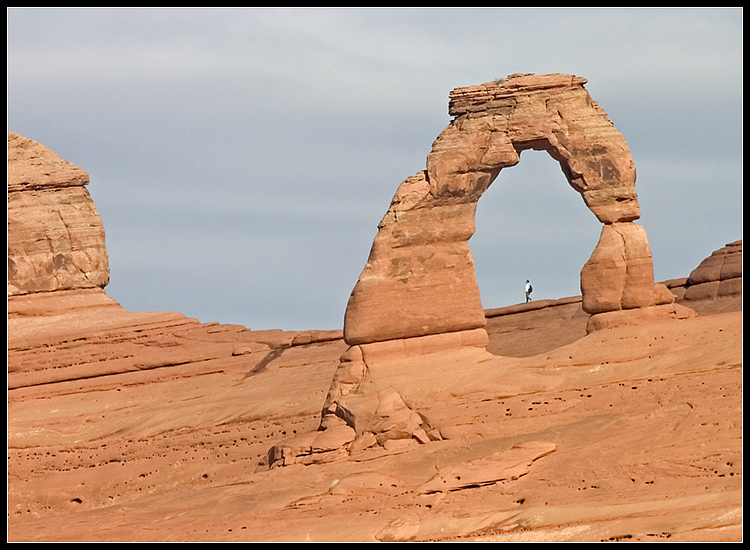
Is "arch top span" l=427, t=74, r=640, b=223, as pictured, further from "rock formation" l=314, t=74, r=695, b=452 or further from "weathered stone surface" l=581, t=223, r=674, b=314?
"weathered stone surface" l=581, t=223, r=674, b=314

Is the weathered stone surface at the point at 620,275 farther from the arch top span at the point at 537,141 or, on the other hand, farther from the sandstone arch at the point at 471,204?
the arch top span at the point at 537,141

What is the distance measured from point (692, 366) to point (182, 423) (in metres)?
17.2

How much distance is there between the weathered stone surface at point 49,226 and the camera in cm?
6706

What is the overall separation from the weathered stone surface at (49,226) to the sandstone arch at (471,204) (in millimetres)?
22892

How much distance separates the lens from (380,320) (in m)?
46.6

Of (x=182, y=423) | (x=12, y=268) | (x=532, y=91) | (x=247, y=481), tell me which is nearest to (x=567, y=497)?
(x=247, y=481)

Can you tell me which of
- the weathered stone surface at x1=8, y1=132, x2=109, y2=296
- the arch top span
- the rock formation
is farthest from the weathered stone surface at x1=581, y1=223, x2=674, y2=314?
the weathered stone surface at x1=8, y1=132, x2=109, y2=296

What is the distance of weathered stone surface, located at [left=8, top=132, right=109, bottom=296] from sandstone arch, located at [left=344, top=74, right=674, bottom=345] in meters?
22.9

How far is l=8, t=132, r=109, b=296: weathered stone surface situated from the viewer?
67062 mm

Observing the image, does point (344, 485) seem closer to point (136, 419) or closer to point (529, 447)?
point (529, 447)

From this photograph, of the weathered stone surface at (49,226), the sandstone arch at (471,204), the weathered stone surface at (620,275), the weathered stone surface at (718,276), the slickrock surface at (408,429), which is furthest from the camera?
the weathered stone surface at (49,226)

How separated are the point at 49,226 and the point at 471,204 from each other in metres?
24.8

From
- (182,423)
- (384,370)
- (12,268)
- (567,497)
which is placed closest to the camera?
(567,497)

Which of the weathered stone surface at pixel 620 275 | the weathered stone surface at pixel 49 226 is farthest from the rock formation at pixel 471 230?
the weathered stone surface at pixel 49 226
